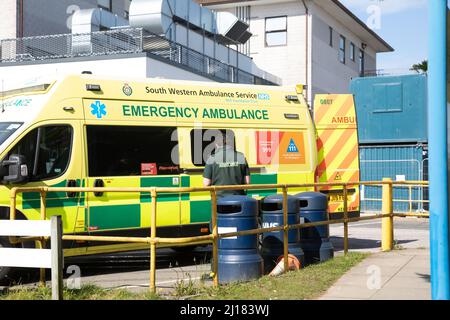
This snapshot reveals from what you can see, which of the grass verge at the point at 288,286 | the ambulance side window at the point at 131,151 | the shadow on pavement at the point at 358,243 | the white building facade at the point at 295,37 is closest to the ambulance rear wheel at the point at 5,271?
the ambulance side window at the point at 131,151

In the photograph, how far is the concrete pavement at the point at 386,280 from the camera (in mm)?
6961

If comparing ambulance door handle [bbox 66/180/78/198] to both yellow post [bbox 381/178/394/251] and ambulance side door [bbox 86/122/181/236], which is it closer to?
ambulance side door [bbox 86/122/181/236]

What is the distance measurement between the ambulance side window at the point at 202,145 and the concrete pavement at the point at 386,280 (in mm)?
2920

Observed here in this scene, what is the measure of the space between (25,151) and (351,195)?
598 cm

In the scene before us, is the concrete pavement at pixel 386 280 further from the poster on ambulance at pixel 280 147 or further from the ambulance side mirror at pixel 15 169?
the ambulance side mirror at pixel 15 169

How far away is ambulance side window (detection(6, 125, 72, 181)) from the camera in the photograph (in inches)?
341

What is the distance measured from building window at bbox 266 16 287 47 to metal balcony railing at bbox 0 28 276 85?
11.9m

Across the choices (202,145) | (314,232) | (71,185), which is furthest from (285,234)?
(71,185)

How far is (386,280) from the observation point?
791cm

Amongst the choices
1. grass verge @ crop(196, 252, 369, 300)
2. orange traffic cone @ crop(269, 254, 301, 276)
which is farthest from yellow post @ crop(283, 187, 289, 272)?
grass verge @ crop(196, 252, 369, 300)

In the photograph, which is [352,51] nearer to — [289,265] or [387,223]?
[387,223]

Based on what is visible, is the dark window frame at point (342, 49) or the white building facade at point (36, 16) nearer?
the white building facade at point (36, 16)

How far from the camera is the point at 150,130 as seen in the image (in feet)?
32.0
